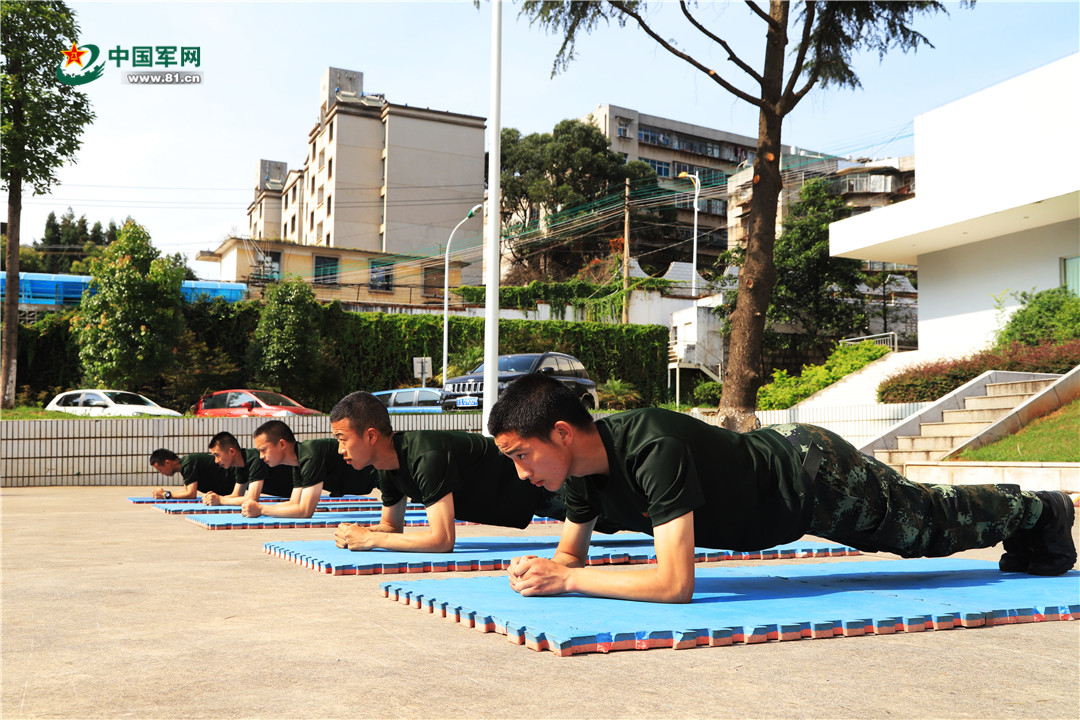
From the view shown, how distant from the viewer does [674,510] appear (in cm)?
346

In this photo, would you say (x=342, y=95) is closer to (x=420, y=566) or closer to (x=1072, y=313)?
(x=1072, y=313)

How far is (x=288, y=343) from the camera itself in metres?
29.7

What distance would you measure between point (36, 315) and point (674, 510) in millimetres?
31994

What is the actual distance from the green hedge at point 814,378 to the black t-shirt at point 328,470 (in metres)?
16.7

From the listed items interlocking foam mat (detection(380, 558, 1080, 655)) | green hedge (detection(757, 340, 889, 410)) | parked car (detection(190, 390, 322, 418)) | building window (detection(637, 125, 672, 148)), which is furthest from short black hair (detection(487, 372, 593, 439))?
building window (detection(637, 125, 672, 148))

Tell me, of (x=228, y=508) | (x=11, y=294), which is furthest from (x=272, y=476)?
(x=11, y=294)

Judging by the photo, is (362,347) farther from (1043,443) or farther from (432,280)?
(1043,443)

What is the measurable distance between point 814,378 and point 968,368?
6834 millimetres

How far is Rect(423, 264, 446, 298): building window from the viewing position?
49.0 metres

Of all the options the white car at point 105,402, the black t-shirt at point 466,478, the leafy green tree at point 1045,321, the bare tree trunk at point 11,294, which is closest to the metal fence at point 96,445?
the bare tree trunk at point 11,294

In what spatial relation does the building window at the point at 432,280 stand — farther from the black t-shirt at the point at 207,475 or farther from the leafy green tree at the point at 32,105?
the black t-shirt at the point at 207,475

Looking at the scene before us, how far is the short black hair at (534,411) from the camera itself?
357 centimetres

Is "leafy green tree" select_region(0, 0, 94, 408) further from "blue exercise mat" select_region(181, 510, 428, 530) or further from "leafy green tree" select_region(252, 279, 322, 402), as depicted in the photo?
"blue exercise mat" select_region(181, 510, 428, 530)

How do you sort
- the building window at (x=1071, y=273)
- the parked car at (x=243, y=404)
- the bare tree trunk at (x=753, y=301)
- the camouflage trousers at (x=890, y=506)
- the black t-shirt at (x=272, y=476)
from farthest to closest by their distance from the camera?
the parked car at (x=243, y=404) < the building window at (x=1071, y=273) < the bare tree trunk at (x=753, y=301) < the black t-shirt at (x=272, y=476) < the camouflage trousers at (x=890, y=506)
